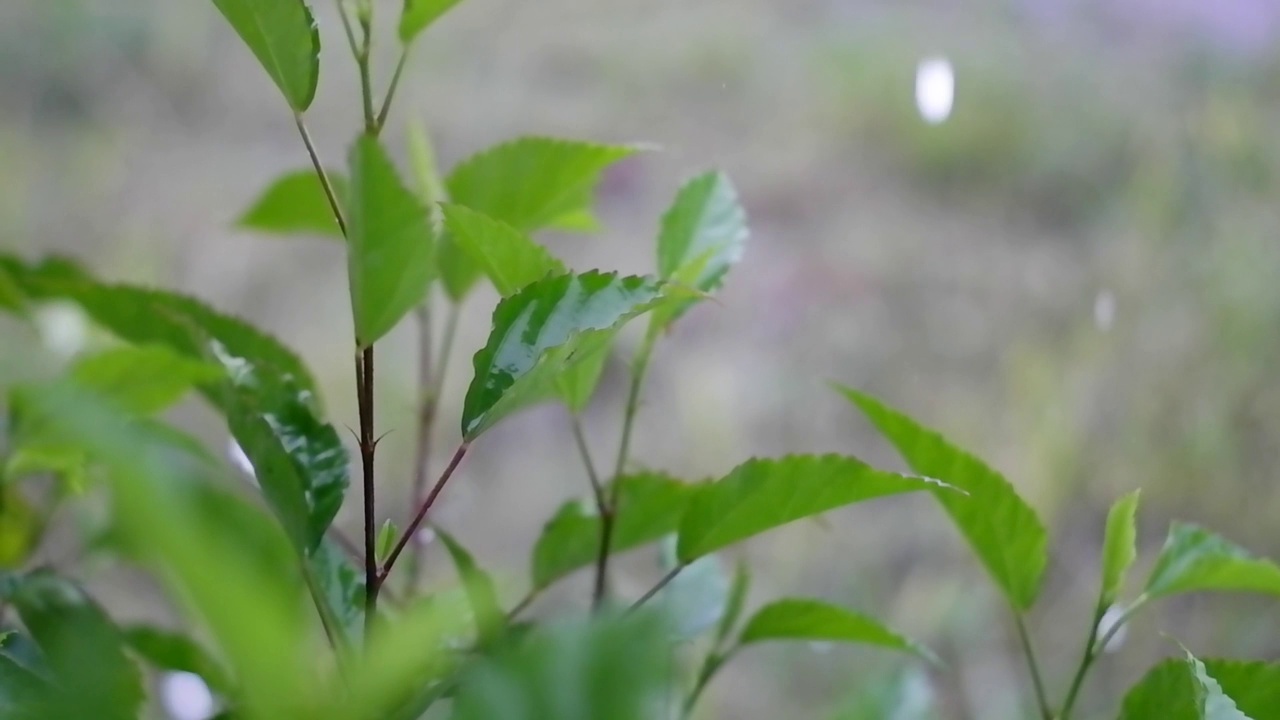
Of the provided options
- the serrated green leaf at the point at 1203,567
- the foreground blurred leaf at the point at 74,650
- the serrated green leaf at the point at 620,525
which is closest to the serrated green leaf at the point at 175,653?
the foreground blurred leaf at the point at 74,650

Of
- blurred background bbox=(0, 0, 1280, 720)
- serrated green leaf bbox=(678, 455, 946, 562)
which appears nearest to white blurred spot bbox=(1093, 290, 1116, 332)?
blurred background bbox=(0, 0, 1280, 720)

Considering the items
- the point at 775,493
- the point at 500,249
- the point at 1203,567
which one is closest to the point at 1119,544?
the point at 1203,567

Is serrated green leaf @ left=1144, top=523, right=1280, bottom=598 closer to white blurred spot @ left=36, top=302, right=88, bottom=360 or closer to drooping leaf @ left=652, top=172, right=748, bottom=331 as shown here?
drooping leaf @ left=652, top=172, right=748, bottom=331

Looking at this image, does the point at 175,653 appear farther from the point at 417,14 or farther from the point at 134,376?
Result: the point at 417,14

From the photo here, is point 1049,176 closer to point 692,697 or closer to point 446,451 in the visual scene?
point 446,451

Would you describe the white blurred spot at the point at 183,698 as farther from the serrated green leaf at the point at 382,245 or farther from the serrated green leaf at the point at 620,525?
the serrated green leaf at the point at 382,245

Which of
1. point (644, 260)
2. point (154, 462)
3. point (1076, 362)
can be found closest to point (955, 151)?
point (1076, 362)
